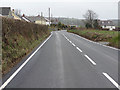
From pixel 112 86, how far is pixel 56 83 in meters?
1.71

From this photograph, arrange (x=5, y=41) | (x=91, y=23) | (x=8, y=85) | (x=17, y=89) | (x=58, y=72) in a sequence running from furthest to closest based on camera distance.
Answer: (x=91, y=23), (x=5, y=41), (x=58, y=72), (x=8, y=85), (x=17, y=89)

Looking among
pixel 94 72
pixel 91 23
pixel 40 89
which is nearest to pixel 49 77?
pixel 40 89

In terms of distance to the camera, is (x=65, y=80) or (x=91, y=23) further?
(x=91, y=23)

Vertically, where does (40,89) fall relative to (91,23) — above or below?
below

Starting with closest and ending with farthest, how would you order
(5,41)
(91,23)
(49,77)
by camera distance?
(49,77) < (5,41) < (91,23)

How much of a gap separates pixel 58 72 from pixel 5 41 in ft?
16.4

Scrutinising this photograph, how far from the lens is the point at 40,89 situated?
176 inches

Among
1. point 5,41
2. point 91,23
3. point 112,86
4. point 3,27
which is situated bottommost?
point 112,86

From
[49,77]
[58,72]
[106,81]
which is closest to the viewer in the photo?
[106,81]

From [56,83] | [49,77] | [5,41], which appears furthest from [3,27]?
[56,83]

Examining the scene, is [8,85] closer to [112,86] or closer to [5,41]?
[112,86]

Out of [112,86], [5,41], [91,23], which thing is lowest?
[112,86]

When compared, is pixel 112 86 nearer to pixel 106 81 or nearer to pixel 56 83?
Answer: pixel 106 81

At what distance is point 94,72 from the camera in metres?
6.23
